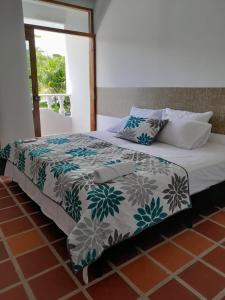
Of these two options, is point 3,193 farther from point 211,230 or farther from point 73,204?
point 211,230

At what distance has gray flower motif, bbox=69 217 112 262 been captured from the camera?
1.36 meters

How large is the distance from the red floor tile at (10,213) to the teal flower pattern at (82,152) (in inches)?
29.0

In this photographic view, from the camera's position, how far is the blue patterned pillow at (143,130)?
266cm

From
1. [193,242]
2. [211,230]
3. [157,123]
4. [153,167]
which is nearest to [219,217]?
[211,230]

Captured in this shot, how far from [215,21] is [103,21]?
2125 millimetres

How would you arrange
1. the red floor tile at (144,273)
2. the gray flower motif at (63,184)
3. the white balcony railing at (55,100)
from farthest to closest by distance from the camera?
the white balcony railing at (55,100) < the gray flower motif at (63,184) < the red floor tile at (144,273)

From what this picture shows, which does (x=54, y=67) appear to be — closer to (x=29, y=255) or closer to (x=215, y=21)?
(x=215, y=21)

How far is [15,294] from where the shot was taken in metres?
1.39

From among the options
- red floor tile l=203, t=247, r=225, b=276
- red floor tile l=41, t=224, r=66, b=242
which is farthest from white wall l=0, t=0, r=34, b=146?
red floor tile l=203, t=247, r=225, b=276

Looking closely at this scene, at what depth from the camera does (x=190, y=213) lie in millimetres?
2045

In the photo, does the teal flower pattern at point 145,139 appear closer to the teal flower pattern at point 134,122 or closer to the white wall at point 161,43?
the teal flower pattern at point 134,122

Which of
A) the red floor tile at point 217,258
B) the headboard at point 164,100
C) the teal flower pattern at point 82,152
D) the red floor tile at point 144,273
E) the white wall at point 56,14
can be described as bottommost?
the red floor tile at point 144,273

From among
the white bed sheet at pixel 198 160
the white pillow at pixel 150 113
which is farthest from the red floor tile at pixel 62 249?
the white pillow at pixel 150 113

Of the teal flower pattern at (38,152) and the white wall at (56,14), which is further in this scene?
the white wall at (56,14)
